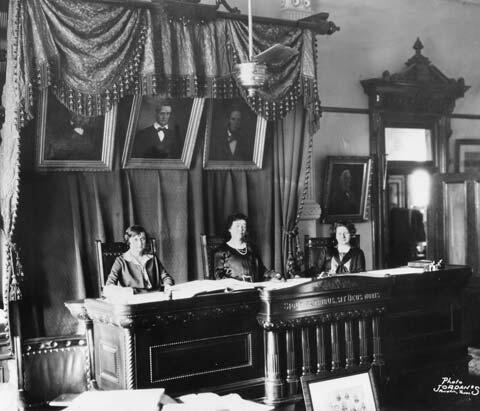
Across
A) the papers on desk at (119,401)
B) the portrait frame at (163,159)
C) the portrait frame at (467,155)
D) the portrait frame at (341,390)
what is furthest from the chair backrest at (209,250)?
the portrait frame at (467,155)

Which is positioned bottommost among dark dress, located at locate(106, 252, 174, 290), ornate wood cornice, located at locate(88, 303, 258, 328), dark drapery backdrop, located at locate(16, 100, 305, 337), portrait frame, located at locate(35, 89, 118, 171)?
ornate wood cornice, located at locate(88, 303, 258, 328)

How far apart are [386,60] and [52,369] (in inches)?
239

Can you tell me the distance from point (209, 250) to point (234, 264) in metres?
0.29

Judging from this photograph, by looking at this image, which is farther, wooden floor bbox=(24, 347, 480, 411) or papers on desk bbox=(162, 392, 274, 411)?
wooden floor bbox=(24, 347, 480, 411)

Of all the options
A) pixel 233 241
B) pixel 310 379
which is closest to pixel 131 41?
pixel 233 241

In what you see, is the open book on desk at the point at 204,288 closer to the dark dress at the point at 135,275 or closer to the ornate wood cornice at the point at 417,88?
the dark dress at the point at 135,275

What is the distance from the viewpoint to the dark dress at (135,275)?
5699 mm

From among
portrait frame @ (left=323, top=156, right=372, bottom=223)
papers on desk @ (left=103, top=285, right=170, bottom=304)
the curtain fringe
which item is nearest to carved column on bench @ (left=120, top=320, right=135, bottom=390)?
papers on desk @ (left=103, top=285, right=170, bottom=304)

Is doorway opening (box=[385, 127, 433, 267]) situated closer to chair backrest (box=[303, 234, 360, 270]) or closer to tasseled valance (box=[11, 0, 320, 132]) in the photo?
chair backrest (box=[303, 234, 360, 270])

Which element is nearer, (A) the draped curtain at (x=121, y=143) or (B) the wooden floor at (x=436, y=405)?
(B) the wooden floor at (x=436, y=405)

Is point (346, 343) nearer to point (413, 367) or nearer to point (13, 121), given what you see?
point (413, 367)

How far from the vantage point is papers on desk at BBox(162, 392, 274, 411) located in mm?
2279

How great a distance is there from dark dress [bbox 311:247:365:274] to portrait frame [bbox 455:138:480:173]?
3825mm

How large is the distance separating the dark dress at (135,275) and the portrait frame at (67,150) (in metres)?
1.12
